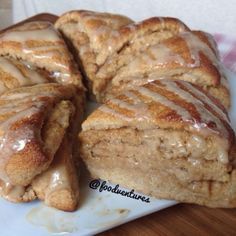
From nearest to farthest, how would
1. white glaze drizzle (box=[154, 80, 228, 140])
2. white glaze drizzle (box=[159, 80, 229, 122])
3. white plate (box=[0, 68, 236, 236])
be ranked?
white plate (box=[0, 68, 236, 236]) < white glaze drizzle (box=[154, 80, 228, 140]) < white glaze drizzle (box=[159, 80, 229, 122])

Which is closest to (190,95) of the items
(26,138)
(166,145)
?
(166,145)

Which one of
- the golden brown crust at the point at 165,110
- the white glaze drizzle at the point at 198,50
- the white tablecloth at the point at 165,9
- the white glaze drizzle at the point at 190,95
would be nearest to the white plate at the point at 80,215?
the golden brown crust at the point at 165,110

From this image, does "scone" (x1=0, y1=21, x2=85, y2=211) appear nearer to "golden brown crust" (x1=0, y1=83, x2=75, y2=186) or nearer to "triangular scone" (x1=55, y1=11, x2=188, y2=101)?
"golden brown crust" (x1=0, y1=83, x2=75, y2=186)

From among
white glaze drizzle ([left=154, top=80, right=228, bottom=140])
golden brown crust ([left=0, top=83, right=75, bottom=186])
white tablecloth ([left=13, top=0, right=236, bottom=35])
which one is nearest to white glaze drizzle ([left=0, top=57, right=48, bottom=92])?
golden brown crust ([left=0, top=83, right=75, bottom=186])

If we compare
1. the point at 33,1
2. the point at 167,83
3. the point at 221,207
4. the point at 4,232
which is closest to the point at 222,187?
the point at 221,207

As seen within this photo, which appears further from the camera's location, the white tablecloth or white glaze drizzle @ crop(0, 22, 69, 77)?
the white tablecloth

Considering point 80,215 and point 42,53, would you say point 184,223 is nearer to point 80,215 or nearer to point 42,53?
point 80,215

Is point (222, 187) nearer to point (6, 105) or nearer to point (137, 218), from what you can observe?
Answer: point (137, 218)
